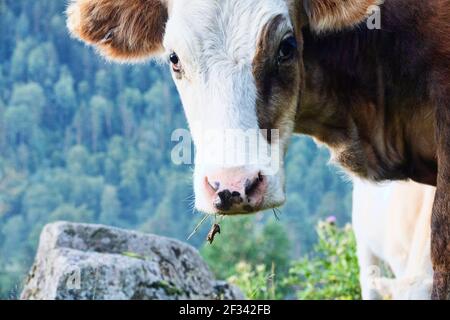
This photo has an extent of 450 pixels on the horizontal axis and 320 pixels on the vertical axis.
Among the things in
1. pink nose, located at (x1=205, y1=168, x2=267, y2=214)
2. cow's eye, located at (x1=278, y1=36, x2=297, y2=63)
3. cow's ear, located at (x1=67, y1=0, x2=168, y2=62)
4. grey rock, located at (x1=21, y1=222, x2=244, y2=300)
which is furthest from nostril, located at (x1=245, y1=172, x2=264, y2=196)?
grey rock, located at (x1=21, y1=222, x2=244, y2=300)

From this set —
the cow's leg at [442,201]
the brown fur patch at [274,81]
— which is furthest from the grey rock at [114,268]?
the cow's leg at [442,201]

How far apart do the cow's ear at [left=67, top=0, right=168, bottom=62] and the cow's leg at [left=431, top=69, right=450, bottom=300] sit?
1358mm

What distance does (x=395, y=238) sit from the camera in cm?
673

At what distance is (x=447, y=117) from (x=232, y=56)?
986 mm

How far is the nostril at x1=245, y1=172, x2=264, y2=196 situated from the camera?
374 cm

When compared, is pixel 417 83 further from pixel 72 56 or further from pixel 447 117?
pixel 72 56

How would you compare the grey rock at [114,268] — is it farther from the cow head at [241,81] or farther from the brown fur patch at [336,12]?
the brown fur patch at [336,12]

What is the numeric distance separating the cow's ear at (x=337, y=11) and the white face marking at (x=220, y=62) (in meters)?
0.31

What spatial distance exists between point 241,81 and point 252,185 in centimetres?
46

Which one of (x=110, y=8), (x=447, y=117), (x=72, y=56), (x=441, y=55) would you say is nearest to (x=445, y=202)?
(x=447, y=117)

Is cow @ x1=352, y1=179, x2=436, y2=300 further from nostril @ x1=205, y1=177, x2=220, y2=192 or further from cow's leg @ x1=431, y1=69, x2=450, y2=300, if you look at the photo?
nostril @ x1=205, y1=177, x2=220, y2=192

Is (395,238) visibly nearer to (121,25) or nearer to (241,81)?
(121,25)

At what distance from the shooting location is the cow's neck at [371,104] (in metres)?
4.51

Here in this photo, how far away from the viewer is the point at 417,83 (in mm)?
4445
